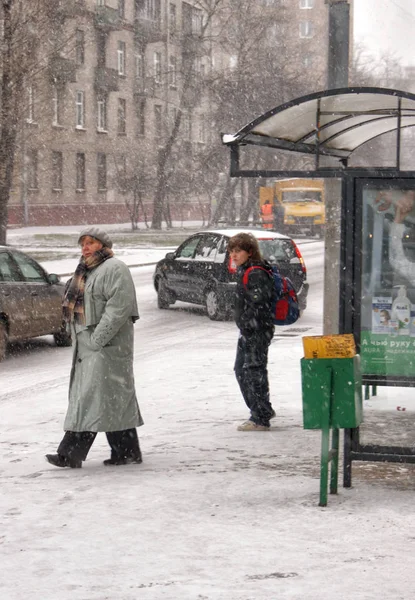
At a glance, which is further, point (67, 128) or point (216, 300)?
point (67, 128)

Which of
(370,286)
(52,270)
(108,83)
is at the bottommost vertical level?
(52,270)

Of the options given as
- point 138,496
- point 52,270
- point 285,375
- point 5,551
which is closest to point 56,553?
point 5,551

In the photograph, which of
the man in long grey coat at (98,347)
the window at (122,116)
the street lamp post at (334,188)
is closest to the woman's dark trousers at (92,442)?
the man in long grey coat at (98,347)

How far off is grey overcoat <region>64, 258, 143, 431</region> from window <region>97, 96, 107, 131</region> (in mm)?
54429

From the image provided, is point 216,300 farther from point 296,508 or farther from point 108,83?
point 108,83

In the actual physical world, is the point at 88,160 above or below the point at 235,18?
below

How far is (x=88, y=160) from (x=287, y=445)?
2080 inches

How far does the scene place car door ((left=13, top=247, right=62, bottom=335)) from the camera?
14.1m

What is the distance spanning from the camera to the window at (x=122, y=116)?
63562 mm

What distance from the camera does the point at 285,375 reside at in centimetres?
1195

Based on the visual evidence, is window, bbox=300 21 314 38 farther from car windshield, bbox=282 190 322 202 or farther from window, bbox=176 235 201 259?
window, bbox=176 235 201 259

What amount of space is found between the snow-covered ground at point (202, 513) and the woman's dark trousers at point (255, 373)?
0.21 m

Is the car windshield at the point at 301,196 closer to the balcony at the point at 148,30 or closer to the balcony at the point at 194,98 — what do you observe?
the balcony at the point at 194,98

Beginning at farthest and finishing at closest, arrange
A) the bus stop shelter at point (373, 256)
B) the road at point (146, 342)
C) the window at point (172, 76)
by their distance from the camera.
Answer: the window at point (172, 76)
the road at point (146, 342)
the bus stop shelter at point (373, 256)
